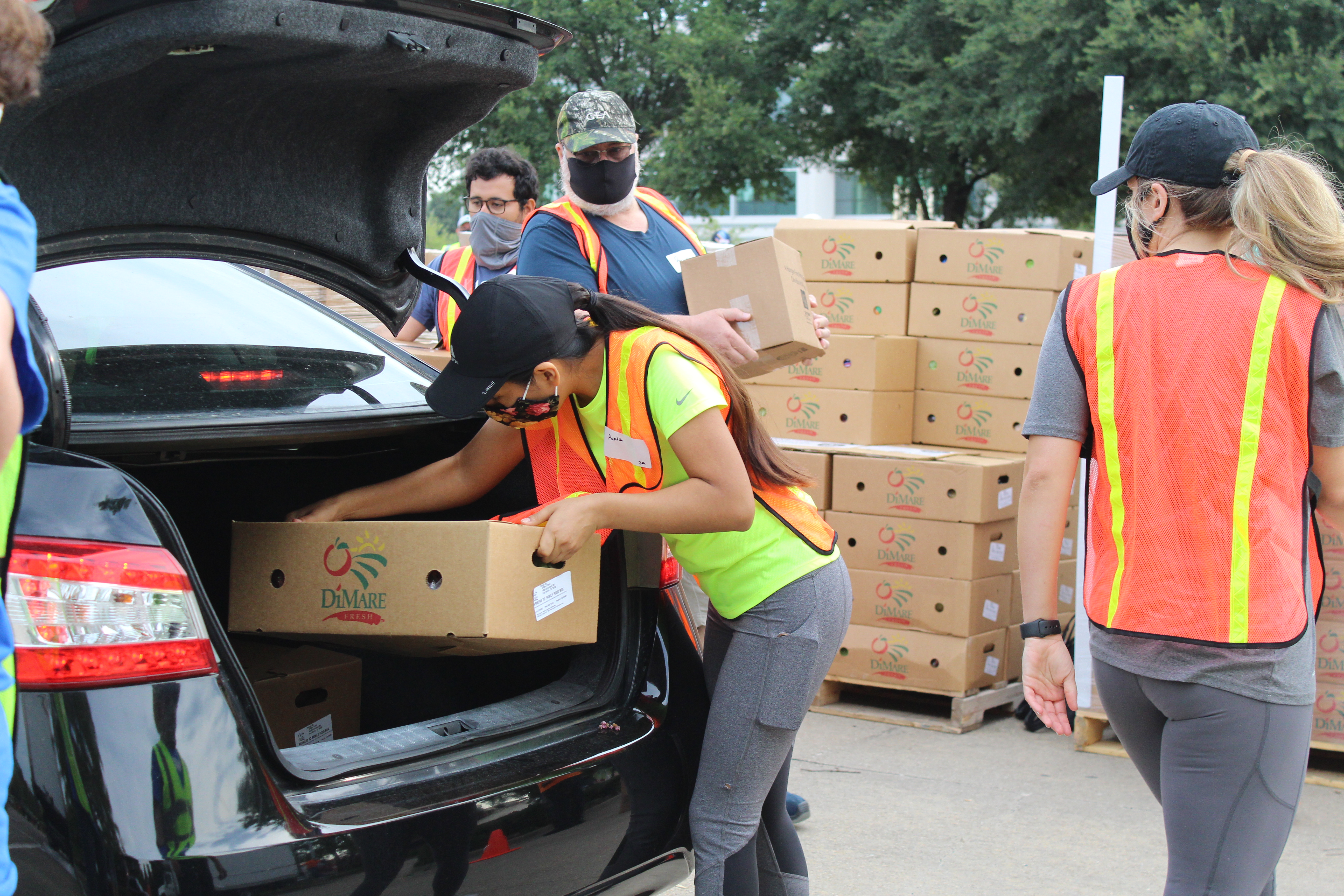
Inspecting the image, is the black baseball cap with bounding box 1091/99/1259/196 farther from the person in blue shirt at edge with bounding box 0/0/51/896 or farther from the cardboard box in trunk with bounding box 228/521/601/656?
the person in blue shirt at edge with bounding box 0/0/51/896

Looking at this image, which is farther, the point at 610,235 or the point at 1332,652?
the point at 1332,652

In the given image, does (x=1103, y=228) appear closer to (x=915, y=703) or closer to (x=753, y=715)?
(x=915, y=703)

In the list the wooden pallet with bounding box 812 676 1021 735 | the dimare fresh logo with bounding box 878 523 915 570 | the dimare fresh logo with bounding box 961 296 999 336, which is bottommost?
the wooden pallet with bounding box 812 676 1021 735

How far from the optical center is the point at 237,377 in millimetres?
2539

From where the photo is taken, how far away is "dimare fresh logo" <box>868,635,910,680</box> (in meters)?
4.75

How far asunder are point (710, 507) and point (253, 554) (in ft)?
3.01

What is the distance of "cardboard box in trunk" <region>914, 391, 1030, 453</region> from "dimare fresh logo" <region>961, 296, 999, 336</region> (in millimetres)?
264

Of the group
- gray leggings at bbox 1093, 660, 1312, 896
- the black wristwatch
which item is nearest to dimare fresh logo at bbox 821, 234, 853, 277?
the black wristwatch

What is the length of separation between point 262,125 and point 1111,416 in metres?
1.69

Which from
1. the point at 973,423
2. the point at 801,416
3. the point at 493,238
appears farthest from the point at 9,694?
the point at 973,423

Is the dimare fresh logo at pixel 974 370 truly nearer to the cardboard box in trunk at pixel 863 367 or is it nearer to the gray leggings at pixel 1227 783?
the cardboard box in trunk at pixel 863 367

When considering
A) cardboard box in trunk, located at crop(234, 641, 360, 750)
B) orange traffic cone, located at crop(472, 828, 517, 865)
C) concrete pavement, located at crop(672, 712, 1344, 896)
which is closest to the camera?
orange traffic cone, located at crop(472, 828, 517, 865)

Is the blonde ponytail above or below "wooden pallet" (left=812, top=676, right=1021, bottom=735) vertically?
above

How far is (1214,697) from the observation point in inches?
73.9
